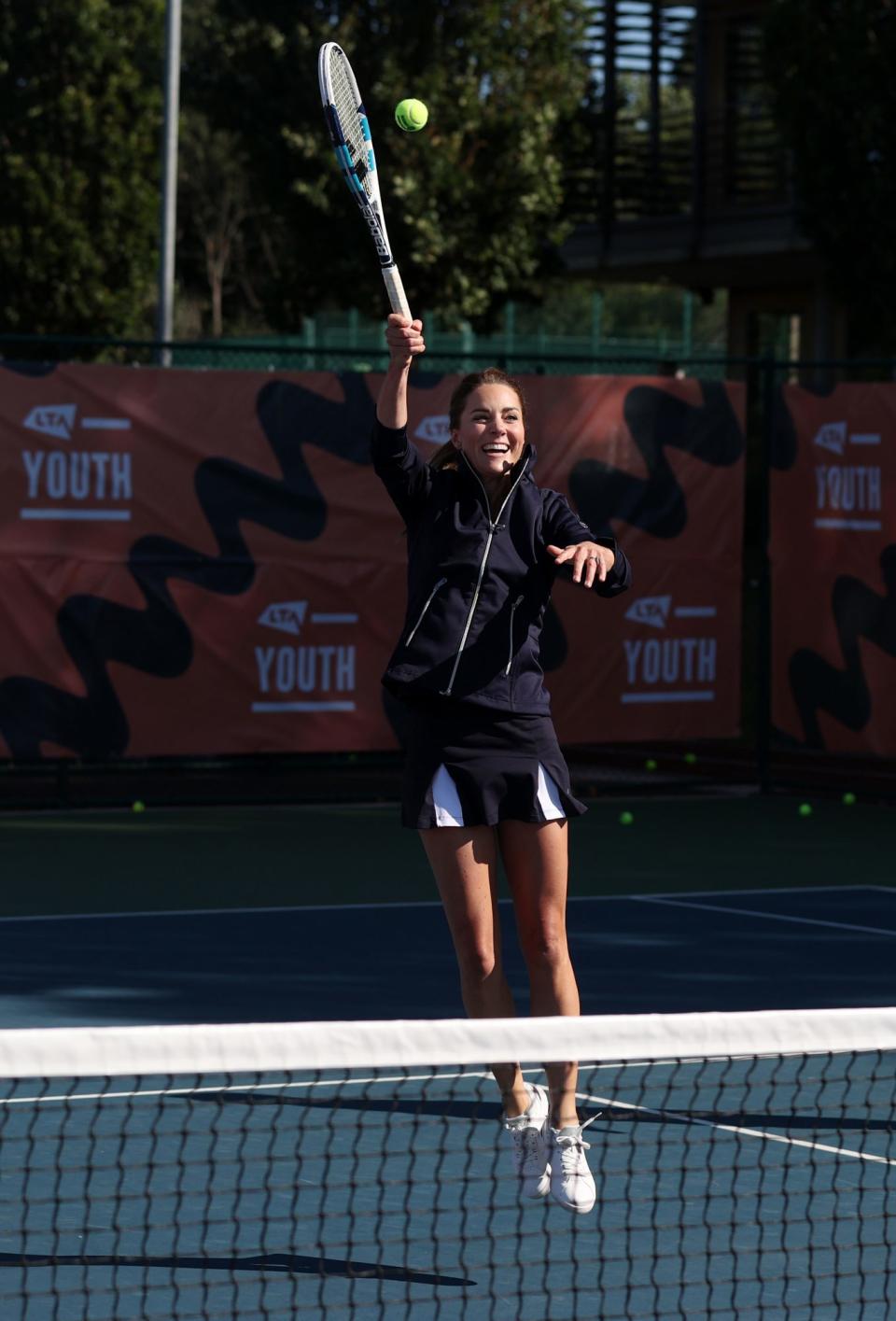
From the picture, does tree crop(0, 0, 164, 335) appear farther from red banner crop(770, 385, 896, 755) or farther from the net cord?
the net cord

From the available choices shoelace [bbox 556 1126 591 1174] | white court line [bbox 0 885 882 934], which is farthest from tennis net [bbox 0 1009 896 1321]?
white court line [bbox 0 885 882 934]

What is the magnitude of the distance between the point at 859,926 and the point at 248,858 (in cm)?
322

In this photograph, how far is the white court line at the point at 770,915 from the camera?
31.5 feet

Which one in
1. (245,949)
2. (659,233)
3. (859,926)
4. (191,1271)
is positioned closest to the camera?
(191,1271)

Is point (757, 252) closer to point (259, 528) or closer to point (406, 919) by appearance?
point (259, 528)

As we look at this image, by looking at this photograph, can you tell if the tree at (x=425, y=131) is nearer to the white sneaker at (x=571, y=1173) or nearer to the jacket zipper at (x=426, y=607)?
the jacket zipper at (x=426, y=607)

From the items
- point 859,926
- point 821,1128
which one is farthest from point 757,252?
point 821,1128

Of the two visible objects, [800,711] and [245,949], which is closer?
[245,949]

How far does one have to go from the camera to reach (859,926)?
9.68 metres

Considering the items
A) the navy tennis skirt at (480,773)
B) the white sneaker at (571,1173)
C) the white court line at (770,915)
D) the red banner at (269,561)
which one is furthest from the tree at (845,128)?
the white sneaker at (571,1173)

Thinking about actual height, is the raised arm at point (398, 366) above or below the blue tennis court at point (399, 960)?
above

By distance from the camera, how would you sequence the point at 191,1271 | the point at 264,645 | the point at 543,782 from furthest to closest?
the point at 264,645, the point at 543,782, the point at 191,1271

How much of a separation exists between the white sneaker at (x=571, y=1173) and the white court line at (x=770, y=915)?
4.50 metres

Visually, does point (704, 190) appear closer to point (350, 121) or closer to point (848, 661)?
point (848, 661)
